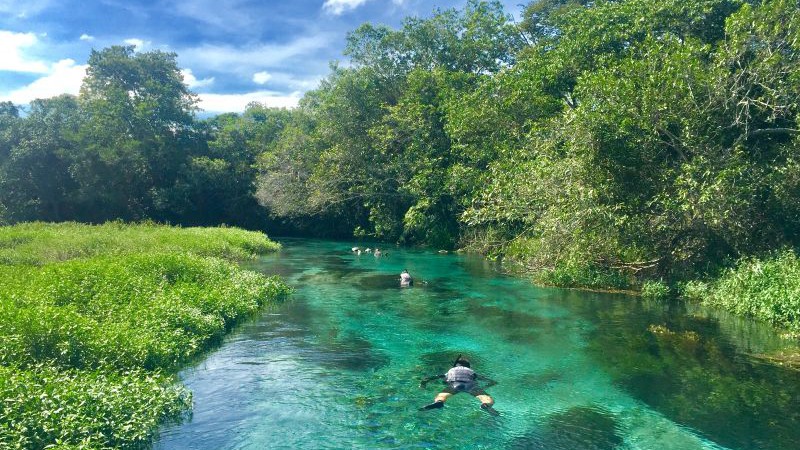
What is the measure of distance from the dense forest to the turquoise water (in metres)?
3.47

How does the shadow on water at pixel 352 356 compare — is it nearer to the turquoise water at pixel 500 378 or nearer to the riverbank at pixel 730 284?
the turquoise water at pixel 500 378

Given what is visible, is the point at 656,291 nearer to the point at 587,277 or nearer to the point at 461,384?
the point at 587,277

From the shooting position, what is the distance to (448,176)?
36094mm

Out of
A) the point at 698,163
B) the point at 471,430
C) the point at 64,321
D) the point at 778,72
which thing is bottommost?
the point at 471,430

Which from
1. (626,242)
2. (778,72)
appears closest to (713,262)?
(626,242)

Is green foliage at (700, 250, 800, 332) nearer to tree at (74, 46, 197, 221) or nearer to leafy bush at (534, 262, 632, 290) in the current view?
leafy bush at (534, 262, 632, 290)

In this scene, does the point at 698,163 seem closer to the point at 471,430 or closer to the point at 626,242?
the point at 626,242

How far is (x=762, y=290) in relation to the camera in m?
16.6

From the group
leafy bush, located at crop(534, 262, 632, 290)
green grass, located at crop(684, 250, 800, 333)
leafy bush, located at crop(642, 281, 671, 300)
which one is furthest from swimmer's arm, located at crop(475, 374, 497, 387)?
leafy bush, located at crop(534, 262, 632, 290)

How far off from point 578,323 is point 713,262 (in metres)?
6.82

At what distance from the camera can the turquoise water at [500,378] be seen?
9.09 meters

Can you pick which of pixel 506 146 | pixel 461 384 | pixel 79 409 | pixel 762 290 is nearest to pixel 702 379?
pixel 461 384

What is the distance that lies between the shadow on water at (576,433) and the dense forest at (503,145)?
10015 millimetres

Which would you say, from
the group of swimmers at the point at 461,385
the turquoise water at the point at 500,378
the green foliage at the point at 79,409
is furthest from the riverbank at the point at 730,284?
the green foliage at the point at 79,409
